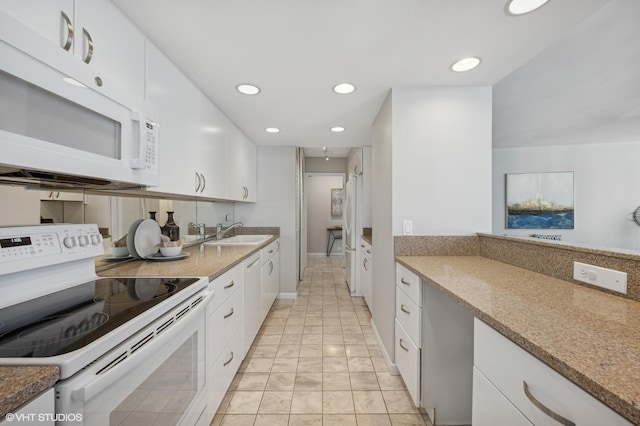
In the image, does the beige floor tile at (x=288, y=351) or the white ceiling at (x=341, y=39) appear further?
the beige floor tile at (x=288, y=351)

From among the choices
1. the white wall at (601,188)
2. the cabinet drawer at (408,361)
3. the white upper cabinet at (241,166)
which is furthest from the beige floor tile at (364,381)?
the white wall at (601,188)

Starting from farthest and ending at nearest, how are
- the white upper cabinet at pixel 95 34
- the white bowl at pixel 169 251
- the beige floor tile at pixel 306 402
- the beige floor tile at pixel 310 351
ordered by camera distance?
the beige floor tile at pixel 310 351 < the white bowl at pixel 169 251 < the beige floor tile at pixel 306 402 < the white upper cabinet at pixel 95 34

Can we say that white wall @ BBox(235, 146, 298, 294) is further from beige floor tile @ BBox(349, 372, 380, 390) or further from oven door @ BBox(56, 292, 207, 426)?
oven door @ BBox(56, 292, 207, 426)

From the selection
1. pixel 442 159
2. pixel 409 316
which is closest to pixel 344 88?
pixel 442 159

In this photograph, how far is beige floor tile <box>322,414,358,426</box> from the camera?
1454 mm

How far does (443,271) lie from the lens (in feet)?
4.59

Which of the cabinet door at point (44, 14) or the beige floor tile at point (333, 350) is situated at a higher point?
the cabinet door at point (44, 14)

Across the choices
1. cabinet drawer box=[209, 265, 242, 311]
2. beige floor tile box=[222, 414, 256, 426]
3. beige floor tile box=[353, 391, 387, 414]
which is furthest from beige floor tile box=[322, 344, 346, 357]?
cabinet drawer box=[209, 265, 242, 311]

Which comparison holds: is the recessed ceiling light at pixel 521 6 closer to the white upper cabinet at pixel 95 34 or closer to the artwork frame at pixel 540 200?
the white upper cabinet at pixel 95 34

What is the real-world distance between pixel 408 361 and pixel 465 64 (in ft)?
6.23

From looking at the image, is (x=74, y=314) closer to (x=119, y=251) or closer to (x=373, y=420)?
(x=119, y=251)

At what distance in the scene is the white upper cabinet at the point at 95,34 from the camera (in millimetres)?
807

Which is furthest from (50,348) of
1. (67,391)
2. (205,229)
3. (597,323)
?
(205,229)

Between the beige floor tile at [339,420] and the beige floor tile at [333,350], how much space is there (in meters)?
Result: 0.65
